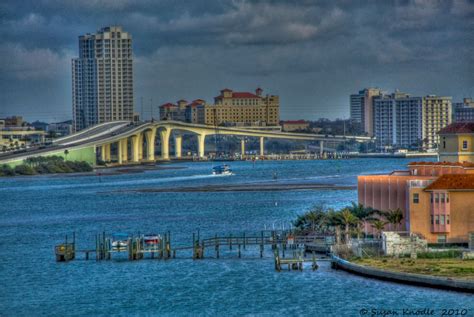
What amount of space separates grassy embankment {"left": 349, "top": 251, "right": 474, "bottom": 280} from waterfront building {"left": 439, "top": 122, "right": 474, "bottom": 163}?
43.2 feet

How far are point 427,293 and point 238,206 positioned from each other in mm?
37974

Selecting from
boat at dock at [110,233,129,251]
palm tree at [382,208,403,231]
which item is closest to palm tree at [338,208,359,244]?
palm tree at [382,208,403,231]

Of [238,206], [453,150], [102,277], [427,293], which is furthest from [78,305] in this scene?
[238,206]

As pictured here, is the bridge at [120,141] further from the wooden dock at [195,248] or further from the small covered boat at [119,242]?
the wooden dock at [195,248]

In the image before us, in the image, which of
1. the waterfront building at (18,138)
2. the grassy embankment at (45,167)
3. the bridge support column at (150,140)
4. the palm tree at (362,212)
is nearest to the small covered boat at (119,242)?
the palm tree at (362,212)

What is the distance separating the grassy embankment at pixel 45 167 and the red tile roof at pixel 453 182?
86.7 meters

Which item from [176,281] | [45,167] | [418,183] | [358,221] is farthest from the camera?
[45,167]

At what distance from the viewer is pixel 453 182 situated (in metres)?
41.1

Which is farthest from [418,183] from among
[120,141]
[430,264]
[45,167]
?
[120,141]

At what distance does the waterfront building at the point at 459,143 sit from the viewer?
2020 inches

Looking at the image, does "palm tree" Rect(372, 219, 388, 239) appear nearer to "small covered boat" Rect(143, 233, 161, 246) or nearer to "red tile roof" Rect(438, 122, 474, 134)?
"small covered boat" Rect(143, 233, 161, 246)

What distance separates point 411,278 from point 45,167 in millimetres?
95110

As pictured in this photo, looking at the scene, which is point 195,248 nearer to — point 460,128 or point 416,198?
point 416,198

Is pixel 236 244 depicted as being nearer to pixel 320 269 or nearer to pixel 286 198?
pixel 320 269
